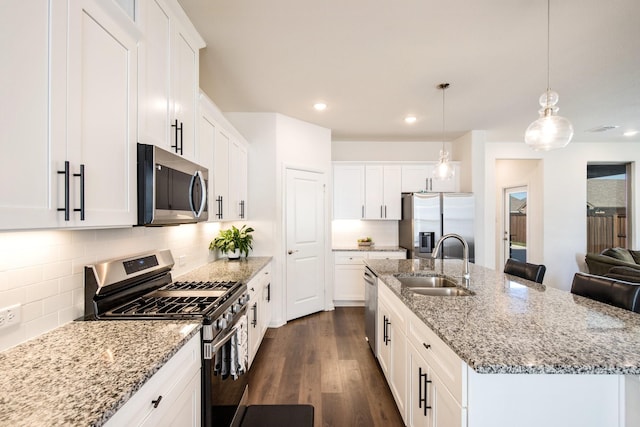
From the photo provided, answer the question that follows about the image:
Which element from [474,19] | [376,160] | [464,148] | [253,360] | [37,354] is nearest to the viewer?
[37,354]

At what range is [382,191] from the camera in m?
4.95

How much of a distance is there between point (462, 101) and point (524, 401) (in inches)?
129

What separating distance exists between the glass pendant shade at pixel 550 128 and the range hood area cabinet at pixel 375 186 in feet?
9.66

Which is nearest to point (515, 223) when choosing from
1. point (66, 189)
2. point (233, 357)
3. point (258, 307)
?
point (258, 307)

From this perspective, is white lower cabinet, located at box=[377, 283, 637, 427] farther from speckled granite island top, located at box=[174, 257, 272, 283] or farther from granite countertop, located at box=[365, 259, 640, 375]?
speckled granite island top, located at box=[174, 257, 272, 283]

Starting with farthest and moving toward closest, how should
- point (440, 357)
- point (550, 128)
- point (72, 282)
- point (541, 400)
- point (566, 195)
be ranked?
1. point (566, 195)
2. point (550, 128)
3. point (72, 282)
4. point (440, 357)
5. point (541, 400)

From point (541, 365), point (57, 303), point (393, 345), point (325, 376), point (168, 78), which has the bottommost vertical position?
point (325, 376)

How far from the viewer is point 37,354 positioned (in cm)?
109

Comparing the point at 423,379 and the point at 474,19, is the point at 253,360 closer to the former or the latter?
the point at 423,379

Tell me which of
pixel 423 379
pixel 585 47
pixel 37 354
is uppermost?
pixel 585 47

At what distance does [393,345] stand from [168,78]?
90.3 inches

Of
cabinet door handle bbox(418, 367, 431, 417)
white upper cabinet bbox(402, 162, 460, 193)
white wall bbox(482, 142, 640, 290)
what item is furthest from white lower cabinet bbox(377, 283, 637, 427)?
white wall bbox(482, 142, 640, 290)

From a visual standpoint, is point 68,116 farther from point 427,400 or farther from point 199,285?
point 427,400

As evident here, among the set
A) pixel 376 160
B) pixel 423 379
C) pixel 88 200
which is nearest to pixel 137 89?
pixel 88 200
